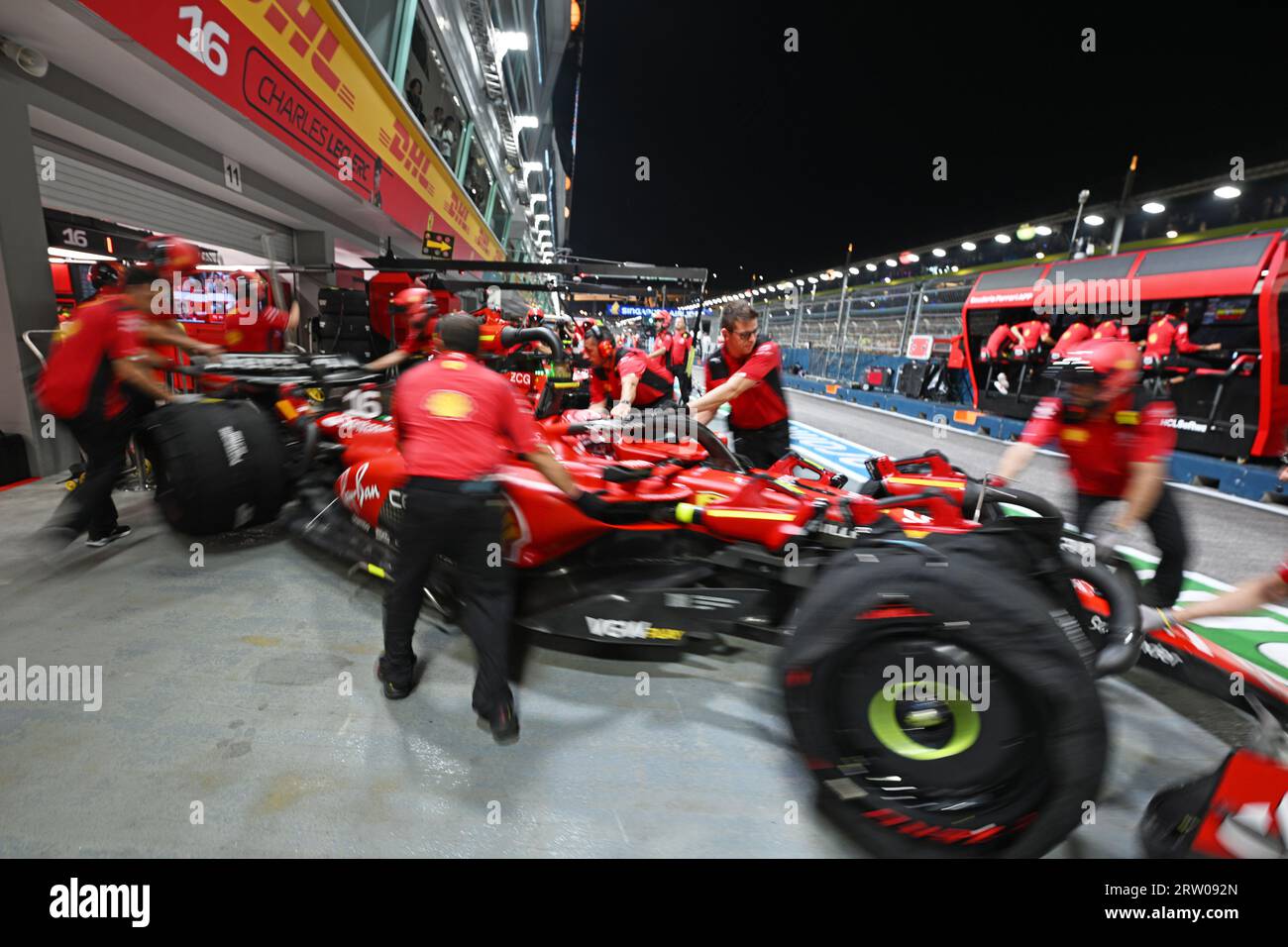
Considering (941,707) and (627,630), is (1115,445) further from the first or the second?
(627,630)

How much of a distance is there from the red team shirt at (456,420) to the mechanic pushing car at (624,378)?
2340 mm

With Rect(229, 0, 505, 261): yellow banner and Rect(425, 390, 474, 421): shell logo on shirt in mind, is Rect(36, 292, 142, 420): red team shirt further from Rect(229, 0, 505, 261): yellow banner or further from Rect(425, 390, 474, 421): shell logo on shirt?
Rect(229, 0, 505, 261): yellow banner

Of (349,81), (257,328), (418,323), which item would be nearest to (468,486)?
(418,323)

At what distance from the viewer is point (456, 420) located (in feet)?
7.45

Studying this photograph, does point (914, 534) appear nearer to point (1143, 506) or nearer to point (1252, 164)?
point (1143, 506)

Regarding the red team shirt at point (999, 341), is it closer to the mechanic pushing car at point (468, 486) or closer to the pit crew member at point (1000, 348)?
the pit crew member at point (1000, 348)

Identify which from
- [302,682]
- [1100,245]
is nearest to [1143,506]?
[302,682]

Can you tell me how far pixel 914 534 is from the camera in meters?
2.27

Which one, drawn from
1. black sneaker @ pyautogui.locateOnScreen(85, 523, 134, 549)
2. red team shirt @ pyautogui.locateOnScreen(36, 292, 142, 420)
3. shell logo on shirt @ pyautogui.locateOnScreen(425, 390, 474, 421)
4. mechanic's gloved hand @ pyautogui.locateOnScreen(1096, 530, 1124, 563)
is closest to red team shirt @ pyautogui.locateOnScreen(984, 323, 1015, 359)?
mechanic's gloved hand @ pyautogui.locateOnScreen(1096, 530, 1124, 563)

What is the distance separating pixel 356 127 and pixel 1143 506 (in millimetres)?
9972

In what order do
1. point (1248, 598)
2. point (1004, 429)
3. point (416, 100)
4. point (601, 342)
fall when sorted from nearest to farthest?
point (1248, 598), point (601, 342), point (1004, 429), point (416, 100)

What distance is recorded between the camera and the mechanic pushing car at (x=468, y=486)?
2244 millimetres

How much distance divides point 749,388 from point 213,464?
3.53 meters

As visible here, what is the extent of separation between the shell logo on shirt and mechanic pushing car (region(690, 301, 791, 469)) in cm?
185
